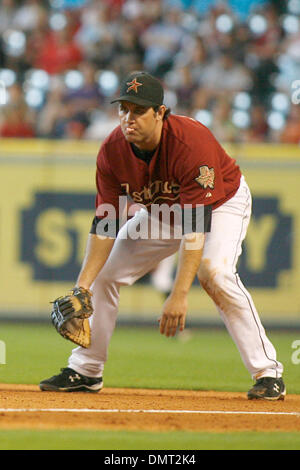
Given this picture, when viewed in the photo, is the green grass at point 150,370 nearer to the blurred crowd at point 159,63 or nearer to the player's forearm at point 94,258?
the player's forearm at point 94,258

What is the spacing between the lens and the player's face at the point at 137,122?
4988 millimetres

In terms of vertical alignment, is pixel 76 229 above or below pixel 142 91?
below

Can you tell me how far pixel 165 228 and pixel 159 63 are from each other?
6.33m

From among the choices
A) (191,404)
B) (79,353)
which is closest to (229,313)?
(191,404)

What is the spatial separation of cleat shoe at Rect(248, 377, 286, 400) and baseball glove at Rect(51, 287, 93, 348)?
1.13m

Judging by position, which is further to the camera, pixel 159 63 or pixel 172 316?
pixel 159 63

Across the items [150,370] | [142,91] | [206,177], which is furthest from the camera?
[150,370]

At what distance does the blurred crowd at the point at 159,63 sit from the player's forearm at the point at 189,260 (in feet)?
17.7

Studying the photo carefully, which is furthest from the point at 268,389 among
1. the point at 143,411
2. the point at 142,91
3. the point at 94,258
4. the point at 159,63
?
the point at 159,63

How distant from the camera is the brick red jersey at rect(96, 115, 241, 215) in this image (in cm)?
510

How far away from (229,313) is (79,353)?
1.06 m

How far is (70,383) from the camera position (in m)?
5.73

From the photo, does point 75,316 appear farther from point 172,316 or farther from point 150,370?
point 150,370

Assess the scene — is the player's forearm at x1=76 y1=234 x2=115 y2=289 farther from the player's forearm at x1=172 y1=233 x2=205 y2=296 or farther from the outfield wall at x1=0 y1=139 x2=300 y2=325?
the outfield wall at x1=0 y1=139 x2=300 y2=325
